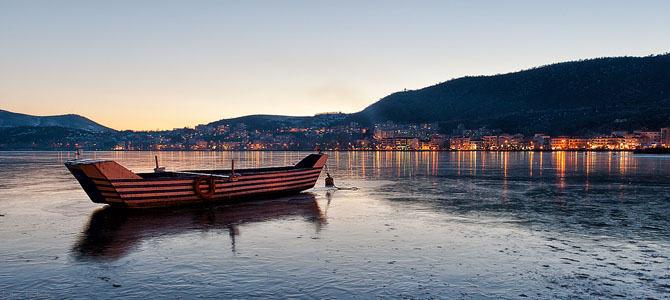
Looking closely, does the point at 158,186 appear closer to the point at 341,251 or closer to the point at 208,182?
the point at 208,182

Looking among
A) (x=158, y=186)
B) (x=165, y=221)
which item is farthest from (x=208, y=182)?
(x=165, y=221)

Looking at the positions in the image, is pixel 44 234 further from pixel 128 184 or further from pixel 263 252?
pixel 263 252

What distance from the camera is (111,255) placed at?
10.6 metres

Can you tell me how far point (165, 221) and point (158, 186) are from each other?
328cm

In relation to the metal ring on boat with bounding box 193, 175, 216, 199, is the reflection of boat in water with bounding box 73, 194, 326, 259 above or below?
below

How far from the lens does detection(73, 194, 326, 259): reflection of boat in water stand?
1172cm

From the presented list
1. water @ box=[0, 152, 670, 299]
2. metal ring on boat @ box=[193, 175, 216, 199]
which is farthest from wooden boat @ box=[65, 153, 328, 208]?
water @ box=[0, 152, 670, 299]

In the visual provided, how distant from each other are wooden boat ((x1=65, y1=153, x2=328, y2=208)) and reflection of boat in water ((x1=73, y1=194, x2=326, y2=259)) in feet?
1.53

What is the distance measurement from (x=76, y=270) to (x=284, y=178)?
1484 cm

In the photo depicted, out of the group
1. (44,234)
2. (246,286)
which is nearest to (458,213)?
(246,286)

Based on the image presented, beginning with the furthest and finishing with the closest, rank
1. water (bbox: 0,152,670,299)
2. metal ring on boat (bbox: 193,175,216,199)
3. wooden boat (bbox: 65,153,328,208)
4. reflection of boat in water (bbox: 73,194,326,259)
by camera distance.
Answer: metal ring on boat (bbox: 193,175,216,199) → wooden boat (bbox: 65,153,328,208) → reflection of boat in water (bbox: 73,194,326,259) → water (bbox: 0,152,670,299)

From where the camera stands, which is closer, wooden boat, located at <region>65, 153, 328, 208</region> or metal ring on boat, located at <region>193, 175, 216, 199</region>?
wooden boat, located at <region>65, 153, 328, 208</region>

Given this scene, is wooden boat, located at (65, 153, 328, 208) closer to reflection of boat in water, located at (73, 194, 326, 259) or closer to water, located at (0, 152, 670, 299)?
reflection of boat in water, located at (73, 194, 326, 259)

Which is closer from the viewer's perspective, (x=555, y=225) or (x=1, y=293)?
→ (x=1, y=293)
